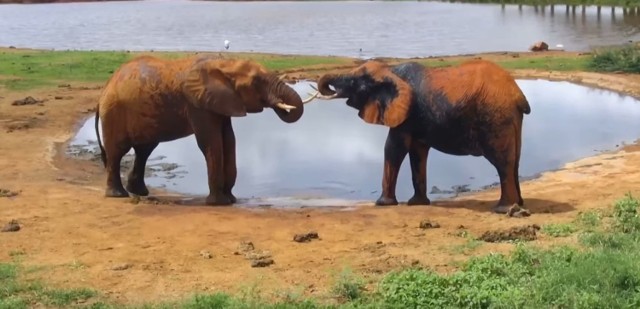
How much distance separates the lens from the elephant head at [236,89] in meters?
10.9

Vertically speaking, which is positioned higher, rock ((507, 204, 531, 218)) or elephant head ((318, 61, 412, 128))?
elephant head ((318, 61, 412, 128))

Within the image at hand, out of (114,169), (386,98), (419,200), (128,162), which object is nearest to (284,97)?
(386,98)

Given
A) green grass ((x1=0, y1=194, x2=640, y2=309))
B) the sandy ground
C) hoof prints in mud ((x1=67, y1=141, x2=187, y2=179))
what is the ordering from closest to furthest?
green grass ((x1=0, y1=194, x2=640, y2=309))
the sandy ground
hoof prints in mud ((x1=67, y1=141, x2=187, y2=179))

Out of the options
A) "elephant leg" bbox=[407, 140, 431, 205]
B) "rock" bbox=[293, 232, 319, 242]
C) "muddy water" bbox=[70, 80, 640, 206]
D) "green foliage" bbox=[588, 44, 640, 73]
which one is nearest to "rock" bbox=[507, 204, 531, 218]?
"elephant leg" bbox=[407, 140, 431, 205]

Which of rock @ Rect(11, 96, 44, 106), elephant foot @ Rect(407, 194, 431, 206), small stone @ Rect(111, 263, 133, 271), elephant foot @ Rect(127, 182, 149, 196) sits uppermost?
rock @ Rect(11, 96, 44, 106)

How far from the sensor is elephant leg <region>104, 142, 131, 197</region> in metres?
11.5

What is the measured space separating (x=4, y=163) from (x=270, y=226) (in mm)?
5725

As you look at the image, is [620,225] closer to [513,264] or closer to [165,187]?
[513,264]

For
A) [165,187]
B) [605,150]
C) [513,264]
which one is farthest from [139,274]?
[605,150]

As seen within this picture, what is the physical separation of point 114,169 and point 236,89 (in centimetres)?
197

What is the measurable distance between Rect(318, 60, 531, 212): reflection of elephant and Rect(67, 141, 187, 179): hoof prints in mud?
328cm

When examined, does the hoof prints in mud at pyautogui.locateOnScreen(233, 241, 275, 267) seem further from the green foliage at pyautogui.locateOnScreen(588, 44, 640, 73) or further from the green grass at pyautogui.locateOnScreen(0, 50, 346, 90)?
the green foliage at pyautogui.locateOnScreen(588, 44, 640, 73)

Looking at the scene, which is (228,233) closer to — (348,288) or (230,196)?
(230,196)

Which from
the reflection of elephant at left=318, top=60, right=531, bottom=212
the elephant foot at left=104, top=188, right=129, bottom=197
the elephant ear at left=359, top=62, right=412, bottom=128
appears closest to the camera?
the reflection of elephant at left=318, top=60, right=531, bottom=212
